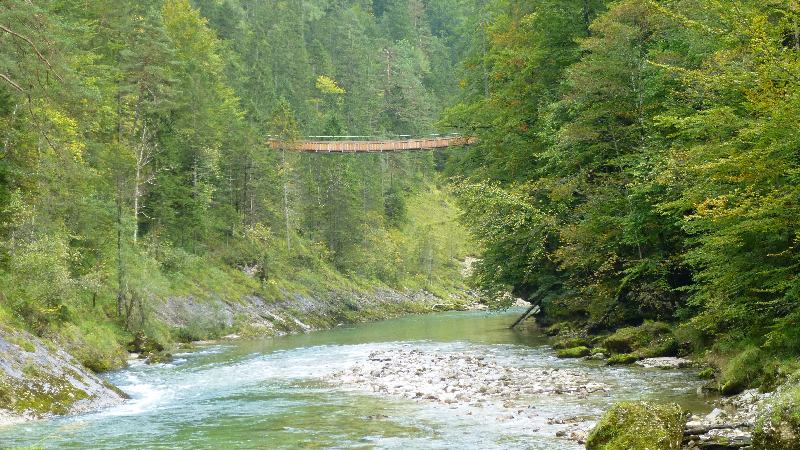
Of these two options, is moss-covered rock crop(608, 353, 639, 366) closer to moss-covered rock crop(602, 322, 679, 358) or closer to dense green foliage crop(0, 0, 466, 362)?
moss-covered rock crop(602, 322, 679, 358)

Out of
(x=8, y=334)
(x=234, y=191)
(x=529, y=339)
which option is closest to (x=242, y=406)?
(x=8, y=334)

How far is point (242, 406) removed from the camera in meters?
15.9

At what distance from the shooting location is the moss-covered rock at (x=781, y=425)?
338 inches

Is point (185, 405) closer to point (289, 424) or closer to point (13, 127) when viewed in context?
point (289, 424)

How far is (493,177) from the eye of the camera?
3206 cm

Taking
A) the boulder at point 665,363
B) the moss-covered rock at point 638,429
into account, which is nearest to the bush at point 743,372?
the moss-covered rock at point 638,429

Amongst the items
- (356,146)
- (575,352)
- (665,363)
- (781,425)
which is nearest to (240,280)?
(356,146)

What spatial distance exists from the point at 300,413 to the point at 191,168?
31.6 m

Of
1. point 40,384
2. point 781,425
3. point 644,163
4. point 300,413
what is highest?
point 644,163

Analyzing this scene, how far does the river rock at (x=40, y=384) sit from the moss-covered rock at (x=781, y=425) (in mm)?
12133

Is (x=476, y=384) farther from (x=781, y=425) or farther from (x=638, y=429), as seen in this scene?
(x=781, y=425)

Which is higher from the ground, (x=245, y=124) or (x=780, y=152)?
(x=245, y=124)

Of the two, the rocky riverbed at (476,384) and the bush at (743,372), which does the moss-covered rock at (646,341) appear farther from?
the bush at (743,372)

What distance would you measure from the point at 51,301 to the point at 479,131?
19.1 m
